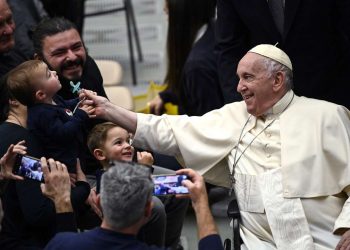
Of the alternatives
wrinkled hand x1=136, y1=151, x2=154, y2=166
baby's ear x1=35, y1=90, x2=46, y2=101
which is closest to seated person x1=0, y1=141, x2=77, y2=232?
baby's ear x1=35, y1=90, x2=46, y2=101

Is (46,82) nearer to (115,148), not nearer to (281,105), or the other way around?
(115,148)

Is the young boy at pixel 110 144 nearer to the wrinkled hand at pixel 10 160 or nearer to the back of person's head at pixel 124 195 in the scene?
the wrinkled hand at pixel 10 160

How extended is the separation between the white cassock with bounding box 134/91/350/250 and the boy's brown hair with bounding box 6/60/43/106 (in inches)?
24.5

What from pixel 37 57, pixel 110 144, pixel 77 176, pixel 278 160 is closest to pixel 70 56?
pixel 37 57

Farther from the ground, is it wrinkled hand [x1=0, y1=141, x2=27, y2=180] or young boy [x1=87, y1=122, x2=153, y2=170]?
wrinkled hand [x1=0, y1=141, x2=27, y2=180]

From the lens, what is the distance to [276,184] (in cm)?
577

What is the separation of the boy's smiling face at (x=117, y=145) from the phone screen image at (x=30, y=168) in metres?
0.71

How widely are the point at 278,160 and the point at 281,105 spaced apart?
0.98 feet

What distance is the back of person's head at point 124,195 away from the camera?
4.57m

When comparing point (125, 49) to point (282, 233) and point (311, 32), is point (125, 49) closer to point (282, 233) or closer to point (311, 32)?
point (311, 32)

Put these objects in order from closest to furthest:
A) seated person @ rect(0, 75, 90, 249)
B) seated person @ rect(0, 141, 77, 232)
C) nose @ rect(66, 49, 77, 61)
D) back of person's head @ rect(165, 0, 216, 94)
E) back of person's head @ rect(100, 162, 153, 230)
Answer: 1. back of person's head @ rect(100, 162, 153, 230)
2. seated person @ rect(0, 141, 77, 232)
3. seated person @ rect(0, 75, 90, 249)
4. nose @ rect(66, 49, 77, 61)
5. back of person's head @ rect(165, 0, 216, 94)

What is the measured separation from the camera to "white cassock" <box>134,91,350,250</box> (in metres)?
5.71

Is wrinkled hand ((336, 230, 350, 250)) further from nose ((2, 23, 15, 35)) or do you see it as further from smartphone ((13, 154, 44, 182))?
nose ((2, 23, 15, 35))

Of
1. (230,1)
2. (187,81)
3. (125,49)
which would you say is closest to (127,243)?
(230,1)
